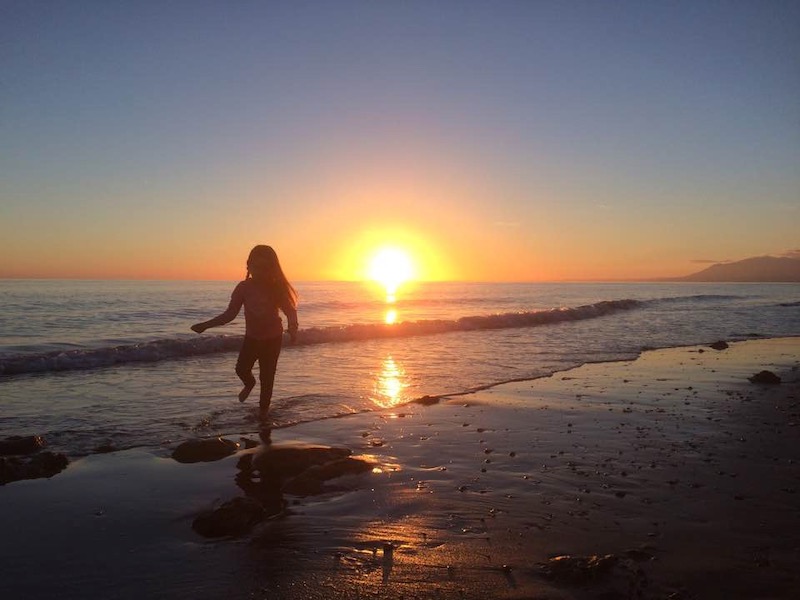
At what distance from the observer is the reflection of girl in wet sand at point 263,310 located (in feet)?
28.2

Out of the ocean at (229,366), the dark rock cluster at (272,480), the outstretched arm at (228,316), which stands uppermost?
the outstretched arm at (228,316)

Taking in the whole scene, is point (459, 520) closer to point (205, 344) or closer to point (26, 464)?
point (26, 464)

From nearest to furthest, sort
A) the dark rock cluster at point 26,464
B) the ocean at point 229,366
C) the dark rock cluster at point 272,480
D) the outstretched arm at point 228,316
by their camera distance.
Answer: the dark rock cluster at point 272,480 < the dark rock cluster at point 26,464 < the outstretched arm at point 228,316 < the ocean at point 229,366

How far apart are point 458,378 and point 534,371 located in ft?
7.26

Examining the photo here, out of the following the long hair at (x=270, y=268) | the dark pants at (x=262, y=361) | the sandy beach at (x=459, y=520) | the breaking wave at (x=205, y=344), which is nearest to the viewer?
the sandy beach at (x=459, y=520)

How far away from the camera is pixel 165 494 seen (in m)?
5.32

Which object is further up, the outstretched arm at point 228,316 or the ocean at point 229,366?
the outstretched arm at point 228,316

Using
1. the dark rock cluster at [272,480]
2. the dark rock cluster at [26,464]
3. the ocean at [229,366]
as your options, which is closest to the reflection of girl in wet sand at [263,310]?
the ocean at [229,366]

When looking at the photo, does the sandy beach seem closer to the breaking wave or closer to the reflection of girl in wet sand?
the reflection of girl in wet sand

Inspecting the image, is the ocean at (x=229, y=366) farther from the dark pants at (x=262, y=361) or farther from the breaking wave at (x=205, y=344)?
the dark pants at (x=262, y=361)

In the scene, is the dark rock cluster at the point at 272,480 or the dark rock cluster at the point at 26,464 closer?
the dark rock cluster at the point at 272,480

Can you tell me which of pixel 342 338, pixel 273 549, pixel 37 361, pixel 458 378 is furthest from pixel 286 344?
pixel 273 549

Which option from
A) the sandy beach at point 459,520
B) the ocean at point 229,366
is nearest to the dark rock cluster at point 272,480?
the sandy beach at point 459,520

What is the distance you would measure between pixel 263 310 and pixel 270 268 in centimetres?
68
